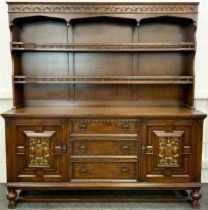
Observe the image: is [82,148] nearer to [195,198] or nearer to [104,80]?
[104,80]

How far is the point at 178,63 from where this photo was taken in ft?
10.1

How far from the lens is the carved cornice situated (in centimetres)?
273

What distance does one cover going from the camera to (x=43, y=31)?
3043 millimetres

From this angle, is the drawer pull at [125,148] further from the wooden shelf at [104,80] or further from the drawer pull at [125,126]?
the wooden shelf at [104,80]

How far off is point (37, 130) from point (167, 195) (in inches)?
61.2

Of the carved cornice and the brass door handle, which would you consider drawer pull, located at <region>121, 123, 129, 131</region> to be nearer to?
the brass door handle

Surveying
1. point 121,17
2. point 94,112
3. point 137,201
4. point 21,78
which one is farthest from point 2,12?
point 137,201

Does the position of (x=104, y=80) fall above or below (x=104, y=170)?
above

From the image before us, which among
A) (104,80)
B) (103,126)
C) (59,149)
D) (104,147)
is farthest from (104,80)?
(59,149)

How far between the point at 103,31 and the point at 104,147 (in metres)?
1.30

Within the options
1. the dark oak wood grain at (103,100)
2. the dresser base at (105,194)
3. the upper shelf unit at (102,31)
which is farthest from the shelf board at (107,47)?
the dresser base at (105,194)

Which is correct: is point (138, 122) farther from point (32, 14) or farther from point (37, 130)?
point (32, 14)

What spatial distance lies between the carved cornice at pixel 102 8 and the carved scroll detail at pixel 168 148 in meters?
1.24

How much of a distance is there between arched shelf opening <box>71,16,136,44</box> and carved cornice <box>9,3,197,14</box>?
28 centimetres
